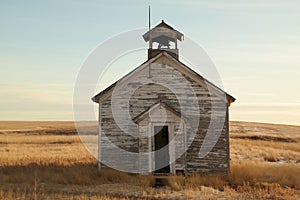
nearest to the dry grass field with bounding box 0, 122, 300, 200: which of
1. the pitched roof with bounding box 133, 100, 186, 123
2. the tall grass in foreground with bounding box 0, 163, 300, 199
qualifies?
the tall grass in foreground with bounding box 0, 163, 300, 199

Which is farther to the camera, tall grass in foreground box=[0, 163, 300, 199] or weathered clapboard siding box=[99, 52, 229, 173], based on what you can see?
weathered clapboard siding box=[99, 52, 229, 173]

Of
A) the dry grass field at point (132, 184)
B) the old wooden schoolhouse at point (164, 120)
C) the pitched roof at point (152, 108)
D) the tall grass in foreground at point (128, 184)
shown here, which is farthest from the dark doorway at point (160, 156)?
the dry grass field at point (132, 184)

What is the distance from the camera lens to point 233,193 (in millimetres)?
13930

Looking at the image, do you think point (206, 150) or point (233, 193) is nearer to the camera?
point (233, 193)

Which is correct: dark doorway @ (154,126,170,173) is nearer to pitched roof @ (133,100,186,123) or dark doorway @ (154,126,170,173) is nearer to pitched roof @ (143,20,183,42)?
pitched roof @ (133,100,186,123)

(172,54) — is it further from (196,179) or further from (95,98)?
(196,179)

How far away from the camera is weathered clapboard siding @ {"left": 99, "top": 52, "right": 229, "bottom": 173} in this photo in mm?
17484

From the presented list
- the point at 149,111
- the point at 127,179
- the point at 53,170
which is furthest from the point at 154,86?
the point at 53,170

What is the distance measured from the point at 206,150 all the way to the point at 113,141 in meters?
3.85

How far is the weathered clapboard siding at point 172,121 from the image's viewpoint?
17.5m

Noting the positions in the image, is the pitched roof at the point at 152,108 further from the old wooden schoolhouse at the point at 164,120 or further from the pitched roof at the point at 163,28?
the pitched roof at the point at 163,28

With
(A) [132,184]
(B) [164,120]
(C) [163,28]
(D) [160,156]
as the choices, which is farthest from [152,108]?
(C) [163,28]

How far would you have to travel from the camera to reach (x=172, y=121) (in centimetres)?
1753

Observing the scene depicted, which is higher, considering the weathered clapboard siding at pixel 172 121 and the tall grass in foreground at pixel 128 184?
the weathered clapboard siding at pixel 172 121
